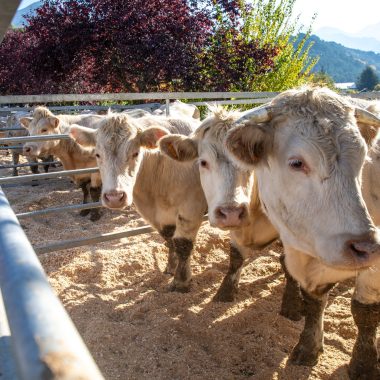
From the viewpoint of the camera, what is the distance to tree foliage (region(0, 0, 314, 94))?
40.1 feet

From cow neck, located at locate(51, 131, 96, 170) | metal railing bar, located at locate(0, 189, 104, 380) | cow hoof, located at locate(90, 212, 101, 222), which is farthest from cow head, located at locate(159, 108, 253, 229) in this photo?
cow neck, located at locate(51, 131, 96, 170)

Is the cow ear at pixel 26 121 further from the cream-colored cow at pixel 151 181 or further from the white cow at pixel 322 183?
the white cow at pixel 322 183

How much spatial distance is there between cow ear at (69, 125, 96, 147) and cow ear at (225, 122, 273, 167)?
89.8 inches

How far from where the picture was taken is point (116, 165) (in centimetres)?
361

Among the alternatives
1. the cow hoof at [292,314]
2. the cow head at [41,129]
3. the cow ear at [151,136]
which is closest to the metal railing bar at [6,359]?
the cow hoof at [292,314]

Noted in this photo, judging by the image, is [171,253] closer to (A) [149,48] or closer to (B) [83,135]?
(B) [83,135]

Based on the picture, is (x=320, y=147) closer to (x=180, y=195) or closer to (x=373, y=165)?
(x=373, y=165)

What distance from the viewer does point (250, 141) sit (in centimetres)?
212

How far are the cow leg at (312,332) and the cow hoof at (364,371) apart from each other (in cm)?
25

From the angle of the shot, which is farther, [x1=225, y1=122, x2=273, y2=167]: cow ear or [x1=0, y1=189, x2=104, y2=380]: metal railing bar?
[x1=225, y1=122, x2=273, y2=167]: cow ear

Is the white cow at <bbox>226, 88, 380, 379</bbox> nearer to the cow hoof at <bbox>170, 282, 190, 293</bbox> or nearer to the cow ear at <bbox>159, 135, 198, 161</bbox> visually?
the cow ear at <bbox>159, 135, 198, 161</bbox>

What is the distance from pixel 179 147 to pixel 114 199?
71 cm

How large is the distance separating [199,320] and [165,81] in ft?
34.9

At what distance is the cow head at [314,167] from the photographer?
5.88 ft
